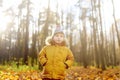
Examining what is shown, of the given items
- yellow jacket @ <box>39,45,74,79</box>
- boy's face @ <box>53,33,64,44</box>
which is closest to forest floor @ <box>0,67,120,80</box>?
yellow jacket @ <box>39,45,74,79</box>

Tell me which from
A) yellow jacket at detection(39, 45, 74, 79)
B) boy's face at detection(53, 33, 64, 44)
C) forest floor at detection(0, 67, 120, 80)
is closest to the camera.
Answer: yellow jacket at detection(39, 45, 74, 79)

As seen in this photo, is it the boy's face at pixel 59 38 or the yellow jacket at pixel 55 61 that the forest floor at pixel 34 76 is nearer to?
the yellow jacket at pixel 55 61

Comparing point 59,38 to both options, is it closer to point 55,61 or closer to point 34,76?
point 55,61

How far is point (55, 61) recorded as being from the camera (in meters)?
4.62

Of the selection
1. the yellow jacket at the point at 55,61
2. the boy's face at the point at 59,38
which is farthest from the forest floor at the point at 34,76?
the boy's face at the point at 59,38

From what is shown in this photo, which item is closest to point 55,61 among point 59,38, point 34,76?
point 59,38

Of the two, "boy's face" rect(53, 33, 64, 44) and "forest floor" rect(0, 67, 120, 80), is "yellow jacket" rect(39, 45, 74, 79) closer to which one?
"boy's face" rect(53, 33, 64, 44)

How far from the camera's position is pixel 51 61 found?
4.62 m

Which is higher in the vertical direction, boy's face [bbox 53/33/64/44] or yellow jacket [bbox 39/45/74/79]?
boy's face [bbox 53/33/64/44]

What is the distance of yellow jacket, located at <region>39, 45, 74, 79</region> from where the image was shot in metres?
4.58

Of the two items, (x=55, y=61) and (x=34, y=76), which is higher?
(x=55, y=61)

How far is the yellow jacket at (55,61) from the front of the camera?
458cm

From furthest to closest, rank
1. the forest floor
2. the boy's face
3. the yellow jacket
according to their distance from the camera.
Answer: the forest floor, the boy's face, the yellow jacket

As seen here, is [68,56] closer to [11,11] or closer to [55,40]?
[55,40]
